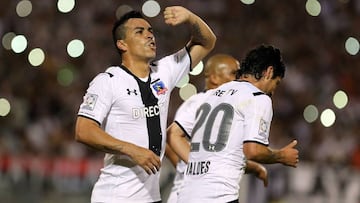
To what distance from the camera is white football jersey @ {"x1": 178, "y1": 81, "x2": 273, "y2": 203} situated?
21.4 feet

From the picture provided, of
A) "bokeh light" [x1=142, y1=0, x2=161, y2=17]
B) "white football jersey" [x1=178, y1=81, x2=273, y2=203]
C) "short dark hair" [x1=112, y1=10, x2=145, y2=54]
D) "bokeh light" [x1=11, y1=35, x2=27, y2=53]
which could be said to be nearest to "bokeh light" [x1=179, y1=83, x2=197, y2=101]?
"bokeh light" [x1=142, y1=0, x2=161, y2=17]

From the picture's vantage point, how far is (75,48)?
13.6 m

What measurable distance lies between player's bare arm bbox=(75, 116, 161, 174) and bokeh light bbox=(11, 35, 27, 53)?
7197 mm

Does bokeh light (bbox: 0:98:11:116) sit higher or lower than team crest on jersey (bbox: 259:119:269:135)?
lower

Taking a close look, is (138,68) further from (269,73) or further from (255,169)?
(255,169)

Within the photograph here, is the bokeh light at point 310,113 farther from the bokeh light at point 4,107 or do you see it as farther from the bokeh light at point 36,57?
the bokeh light at point 4,107

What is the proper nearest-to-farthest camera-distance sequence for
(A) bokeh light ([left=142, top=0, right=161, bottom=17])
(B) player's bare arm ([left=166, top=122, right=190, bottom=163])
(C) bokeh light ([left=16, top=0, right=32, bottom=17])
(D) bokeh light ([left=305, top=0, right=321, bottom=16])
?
(B) player's bare arm ([left=166, top=122, right=190, bottom=163]), (C) bokeh light ([left=16, top=0, right=32, bottom=17]), (A) bokeh light ([left=142, top=0, right=161, bottom=17]), (D) bokeh light ([left=305, top=0, right=321, bottom=16])

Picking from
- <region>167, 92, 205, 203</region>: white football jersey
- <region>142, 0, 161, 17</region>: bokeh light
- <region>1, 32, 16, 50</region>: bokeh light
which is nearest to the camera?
<region>167, 92, 205, 203</region>: white football jersey

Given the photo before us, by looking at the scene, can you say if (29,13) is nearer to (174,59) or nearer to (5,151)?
(5,151)

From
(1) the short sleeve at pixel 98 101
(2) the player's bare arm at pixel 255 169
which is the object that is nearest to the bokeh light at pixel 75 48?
(2) the player's bare arm at pixel 255 169

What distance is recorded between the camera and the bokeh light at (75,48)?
13.6 metres

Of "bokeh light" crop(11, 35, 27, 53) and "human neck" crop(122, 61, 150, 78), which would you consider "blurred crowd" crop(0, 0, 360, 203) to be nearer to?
"bokeh light" crop(11, 35, 27, 53)

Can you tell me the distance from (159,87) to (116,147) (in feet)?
2.24

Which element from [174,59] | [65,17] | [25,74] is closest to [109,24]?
[65,17]
